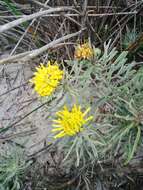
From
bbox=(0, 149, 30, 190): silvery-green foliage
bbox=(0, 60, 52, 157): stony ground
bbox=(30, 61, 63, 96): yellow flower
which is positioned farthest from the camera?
bbox=(0, 60, 52, 157): stony ground

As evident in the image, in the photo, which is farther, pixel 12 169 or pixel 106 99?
pixel 12 169

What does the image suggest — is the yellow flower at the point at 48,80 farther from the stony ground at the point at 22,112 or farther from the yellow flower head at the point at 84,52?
the stony ground at the point at 22,112

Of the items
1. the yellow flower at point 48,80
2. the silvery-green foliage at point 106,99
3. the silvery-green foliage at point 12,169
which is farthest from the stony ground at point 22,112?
the yellow flower at point 48,80

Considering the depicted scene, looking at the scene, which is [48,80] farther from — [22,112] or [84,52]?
[22,112]

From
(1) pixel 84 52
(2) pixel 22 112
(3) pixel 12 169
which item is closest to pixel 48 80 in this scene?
(1) pixel 84 52

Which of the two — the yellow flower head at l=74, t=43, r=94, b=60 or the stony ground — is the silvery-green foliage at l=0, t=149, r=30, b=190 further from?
the yellow flower head at l=74, t=43, r=94, b=60

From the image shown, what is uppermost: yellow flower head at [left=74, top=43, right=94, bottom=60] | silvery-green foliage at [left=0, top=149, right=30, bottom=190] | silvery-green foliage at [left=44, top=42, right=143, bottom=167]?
yellow flower head at [left=74, top=43, right=94, bottom=60]

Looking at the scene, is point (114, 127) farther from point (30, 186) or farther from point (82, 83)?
point (30, 186)

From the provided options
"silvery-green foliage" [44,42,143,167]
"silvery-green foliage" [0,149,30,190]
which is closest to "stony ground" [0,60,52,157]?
"silvery-green foliage" [0,149,30,190]

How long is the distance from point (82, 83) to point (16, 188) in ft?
1.76

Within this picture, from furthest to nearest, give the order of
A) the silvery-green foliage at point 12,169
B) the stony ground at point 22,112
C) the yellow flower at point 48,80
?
1. the stony ground at point 22,112
2. the silvery-green foliage at point 12,169
3. the yellow flower at point 48,80

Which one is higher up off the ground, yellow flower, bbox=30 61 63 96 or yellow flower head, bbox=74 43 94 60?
yellow flower head, bbox=74 43 94 60

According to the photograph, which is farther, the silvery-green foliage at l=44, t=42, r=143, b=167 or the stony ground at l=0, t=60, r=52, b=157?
the stony ground at l=0, t=60, r=52, b=157

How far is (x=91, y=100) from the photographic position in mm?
1164
